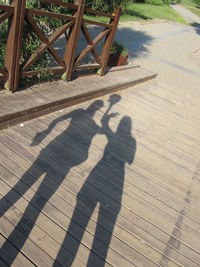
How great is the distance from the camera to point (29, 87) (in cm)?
588

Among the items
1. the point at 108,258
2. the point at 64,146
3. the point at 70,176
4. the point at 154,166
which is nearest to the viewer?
the point at 108,258

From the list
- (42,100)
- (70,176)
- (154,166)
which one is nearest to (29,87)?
(42,100)

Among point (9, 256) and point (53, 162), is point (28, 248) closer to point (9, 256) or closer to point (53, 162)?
point (9, 256)

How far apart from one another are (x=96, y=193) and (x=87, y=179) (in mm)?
300

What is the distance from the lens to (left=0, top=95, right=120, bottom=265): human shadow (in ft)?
10.9

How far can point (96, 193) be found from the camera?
13.3ft

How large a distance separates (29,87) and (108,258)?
151 inches

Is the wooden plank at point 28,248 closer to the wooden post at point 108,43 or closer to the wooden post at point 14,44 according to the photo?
the wooden post at point 14,44

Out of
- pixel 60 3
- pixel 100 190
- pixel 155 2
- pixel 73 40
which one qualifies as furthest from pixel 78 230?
pixel 155 2

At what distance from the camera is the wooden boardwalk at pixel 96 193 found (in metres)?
3.22

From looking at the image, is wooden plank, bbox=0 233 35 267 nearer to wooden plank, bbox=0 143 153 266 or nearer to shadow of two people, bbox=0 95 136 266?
shadow of two people, bbox=0 95 136 266

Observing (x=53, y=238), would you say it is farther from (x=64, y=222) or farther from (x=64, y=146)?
(x=64, y=146)

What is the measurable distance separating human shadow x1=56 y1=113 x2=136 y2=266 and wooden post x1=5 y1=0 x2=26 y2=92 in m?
2.00

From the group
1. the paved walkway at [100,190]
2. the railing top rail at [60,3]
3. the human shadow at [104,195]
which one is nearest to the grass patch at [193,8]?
the railing top rail at [60,3]
